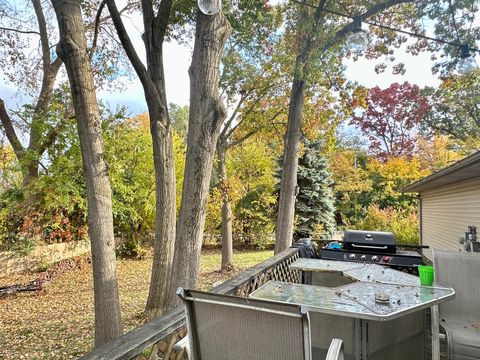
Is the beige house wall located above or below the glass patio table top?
above

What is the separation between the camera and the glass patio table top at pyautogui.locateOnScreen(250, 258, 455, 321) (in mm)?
1807

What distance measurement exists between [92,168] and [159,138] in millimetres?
1630

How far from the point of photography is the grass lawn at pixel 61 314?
14.9 ft

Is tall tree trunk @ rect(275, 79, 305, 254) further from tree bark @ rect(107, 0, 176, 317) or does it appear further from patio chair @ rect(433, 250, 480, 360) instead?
patio chair @ rect(433, 250, 480, 360)

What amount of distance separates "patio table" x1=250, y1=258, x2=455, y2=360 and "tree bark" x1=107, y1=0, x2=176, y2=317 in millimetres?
3261

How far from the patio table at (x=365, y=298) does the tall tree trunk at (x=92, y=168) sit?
7.27 feet

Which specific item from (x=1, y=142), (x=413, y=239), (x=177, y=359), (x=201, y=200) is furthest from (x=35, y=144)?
(x=413, y=239)

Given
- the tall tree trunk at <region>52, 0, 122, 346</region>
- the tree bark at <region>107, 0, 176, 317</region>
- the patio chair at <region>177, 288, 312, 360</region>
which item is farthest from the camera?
the tree bark at <region>107, 0, 176, 317</region>

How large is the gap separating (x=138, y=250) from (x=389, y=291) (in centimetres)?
1066

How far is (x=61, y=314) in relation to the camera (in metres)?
5.95

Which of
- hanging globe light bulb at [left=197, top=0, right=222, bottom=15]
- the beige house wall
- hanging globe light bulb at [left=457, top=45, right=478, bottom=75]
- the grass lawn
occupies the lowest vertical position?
the grass lawn

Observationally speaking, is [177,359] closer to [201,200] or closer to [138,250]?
[201,200]

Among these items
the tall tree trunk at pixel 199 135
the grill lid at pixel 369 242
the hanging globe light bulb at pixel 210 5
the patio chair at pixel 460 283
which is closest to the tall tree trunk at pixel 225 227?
the grill lid at pixel 369 242

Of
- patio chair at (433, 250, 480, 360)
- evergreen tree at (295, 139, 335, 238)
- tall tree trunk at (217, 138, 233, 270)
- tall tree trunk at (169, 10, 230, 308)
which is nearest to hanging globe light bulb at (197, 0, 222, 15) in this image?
tall tree trunk at (169, 10, 230, 308)
